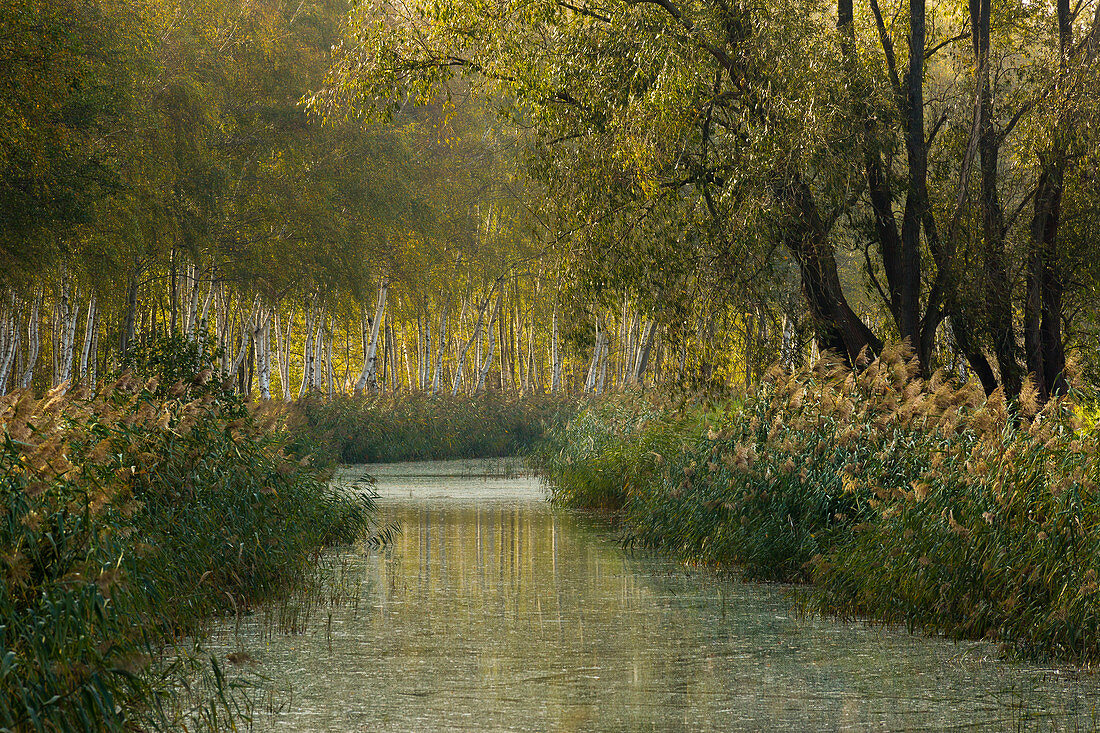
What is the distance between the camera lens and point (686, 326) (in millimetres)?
12680

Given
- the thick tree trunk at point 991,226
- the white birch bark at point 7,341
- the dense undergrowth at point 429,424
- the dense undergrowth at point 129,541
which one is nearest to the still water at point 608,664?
the dense undergrowth at point 129,541

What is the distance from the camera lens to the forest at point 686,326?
7.04 m

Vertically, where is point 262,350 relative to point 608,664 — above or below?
above

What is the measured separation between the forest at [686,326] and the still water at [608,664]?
12.5 inches

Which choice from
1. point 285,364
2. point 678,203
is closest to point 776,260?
point 678,203

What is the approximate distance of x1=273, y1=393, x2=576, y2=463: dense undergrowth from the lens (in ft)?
89.7

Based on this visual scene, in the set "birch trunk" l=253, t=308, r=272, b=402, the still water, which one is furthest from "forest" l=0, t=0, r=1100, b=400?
"birch trunk" l=253, t=308, r=272, b=402

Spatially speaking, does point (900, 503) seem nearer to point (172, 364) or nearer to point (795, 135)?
point (795, 135)

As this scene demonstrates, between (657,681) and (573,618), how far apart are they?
2134mm

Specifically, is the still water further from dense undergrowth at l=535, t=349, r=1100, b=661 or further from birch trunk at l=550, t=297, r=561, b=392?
birch trunk at l=550, t=297, r=561, b=392

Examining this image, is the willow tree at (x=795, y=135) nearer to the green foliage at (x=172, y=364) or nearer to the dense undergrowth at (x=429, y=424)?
the green foliage at (x=172, y=364)

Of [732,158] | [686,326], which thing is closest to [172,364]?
[686,326]

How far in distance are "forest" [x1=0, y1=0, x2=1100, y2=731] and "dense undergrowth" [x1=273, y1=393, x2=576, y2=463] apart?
6920 millimetres

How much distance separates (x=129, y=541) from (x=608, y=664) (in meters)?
2.83
